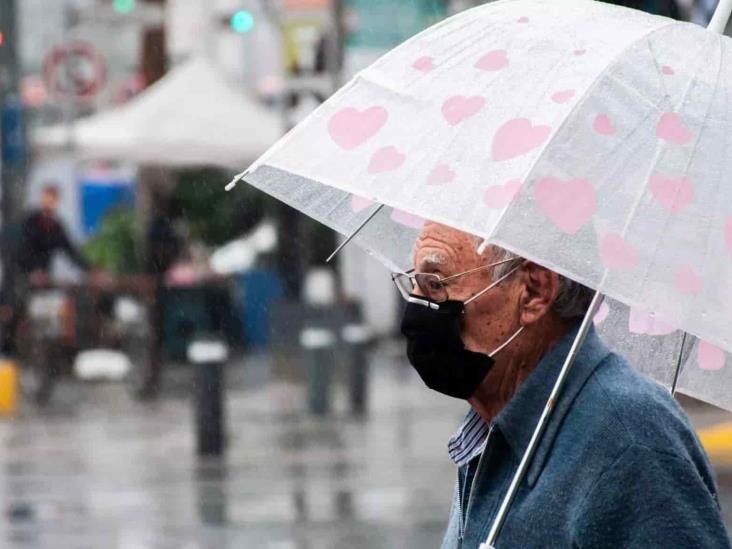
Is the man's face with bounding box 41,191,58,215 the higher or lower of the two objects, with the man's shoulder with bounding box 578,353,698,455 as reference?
lower

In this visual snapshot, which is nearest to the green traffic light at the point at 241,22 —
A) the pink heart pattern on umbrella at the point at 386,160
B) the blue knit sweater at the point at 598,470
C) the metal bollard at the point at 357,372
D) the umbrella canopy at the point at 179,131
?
the umbrella canopy at the point at 179,131

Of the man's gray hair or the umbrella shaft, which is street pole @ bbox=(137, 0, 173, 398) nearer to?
the man's gray hair

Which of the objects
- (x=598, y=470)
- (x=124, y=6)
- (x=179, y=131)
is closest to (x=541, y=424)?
(x=598, y=470)

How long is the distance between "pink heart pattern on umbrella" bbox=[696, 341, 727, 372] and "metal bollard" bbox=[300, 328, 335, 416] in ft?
42.9

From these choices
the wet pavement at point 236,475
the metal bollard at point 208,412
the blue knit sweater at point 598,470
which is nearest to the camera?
the blue knit sweater at point 598,470

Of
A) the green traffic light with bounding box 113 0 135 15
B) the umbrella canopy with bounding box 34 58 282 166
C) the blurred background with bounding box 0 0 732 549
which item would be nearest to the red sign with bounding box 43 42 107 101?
the blurred background with bounding box 0 0 732 549

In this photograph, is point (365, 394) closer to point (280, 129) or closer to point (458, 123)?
point (280, 129)

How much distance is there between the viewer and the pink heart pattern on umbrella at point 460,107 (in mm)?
2912

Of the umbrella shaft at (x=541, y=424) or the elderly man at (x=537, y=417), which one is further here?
the umbrella shaft at (x=541, y=424)

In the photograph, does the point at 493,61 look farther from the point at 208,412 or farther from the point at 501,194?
the point at 208,412

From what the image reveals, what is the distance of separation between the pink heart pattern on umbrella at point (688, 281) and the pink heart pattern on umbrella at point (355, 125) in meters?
0.61

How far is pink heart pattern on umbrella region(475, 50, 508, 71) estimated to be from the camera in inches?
116

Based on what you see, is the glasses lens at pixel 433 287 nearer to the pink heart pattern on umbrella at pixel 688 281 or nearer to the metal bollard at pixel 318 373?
the pink heart pattern on umbrella at pixel 688 281

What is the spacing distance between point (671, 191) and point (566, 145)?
188 millimetres
